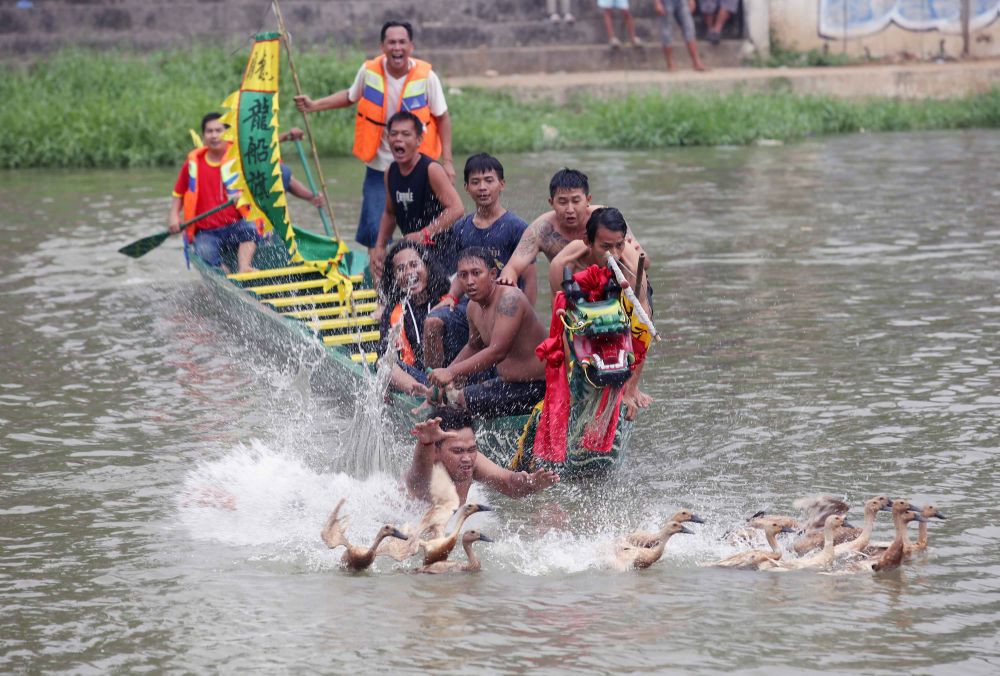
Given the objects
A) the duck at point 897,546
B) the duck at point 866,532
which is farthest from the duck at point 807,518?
the duck at point 897,546

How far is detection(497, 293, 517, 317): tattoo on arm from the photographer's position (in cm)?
733

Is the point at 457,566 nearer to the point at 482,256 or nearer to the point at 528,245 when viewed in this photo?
the point at 482,256

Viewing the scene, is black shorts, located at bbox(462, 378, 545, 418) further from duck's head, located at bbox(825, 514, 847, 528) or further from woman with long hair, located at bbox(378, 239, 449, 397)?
duck's head, located at bbox(825, 514, 847, 528)

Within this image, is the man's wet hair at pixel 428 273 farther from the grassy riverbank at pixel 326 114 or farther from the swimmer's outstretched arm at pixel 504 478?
the grassy riverbank at pixel 326 114

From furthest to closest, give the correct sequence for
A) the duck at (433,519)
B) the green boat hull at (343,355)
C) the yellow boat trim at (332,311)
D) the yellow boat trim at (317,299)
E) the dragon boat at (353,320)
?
the yellow boat trim at (317,299) → the yellow boat trim at (332,311) → the green boat hull at (343,355) → the dragon boat at (353,320) → the duck at (433,519)

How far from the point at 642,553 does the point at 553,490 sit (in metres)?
1.24

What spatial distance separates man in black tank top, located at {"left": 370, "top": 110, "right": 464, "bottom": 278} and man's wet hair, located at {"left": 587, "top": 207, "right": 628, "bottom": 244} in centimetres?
198

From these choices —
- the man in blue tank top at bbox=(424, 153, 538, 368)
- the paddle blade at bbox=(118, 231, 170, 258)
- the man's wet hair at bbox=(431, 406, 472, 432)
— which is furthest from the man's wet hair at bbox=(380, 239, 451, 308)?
the paddle blade at bbox=(118, 231, 170, 258)

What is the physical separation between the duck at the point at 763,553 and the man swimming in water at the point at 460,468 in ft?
2.91

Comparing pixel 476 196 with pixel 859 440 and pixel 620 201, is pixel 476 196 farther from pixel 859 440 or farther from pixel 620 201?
pixel 620 201

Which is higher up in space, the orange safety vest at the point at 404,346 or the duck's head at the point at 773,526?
the orange safety vest at the point at 404,346

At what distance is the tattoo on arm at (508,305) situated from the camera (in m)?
7.33

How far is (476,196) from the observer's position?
26.5 feet

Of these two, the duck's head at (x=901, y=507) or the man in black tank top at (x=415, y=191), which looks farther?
the man in black tank top at (x=415, y=191)
